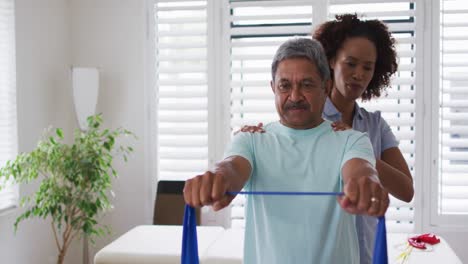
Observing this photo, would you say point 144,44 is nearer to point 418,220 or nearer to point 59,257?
point 59,257

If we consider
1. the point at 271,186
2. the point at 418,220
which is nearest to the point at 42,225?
the point at 418,220

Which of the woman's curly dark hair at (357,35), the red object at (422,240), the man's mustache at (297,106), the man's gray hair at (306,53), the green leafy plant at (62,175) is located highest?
the woman's curly dark hair at (357,35)

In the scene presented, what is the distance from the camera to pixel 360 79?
149cm

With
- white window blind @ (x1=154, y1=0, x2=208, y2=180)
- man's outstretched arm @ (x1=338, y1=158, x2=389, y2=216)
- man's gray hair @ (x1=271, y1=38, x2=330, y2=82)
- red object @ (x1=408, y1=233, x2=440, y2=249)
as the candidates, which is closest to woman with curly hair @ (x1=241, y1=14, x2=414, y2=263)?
man's gray hair @ (x1=271, y1=38, x2=330, y2=82)

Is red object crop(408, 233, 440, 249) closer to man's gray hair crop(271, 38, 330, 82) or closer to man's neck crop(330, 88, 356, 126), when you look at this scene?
man's neck crop(330, 88, 356, 126)

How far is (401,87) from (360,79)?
2.60 metres

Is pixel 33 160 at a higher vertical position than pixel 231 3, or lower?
lower

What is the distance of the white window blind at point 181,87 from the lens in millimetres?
4070

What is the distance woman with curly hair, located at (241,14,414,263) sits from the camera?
4.80ft

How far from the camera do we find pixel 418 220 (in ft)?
12.8

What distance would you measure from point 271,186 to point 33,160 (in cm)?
259

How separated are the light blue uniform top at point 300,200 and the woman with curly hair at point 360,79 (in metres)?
0.28

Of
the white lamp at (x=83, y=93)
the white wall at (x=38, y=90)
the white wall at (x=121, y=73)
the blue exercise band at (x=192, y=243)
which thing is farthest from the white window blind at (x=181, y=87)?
the blue exercise band at (x=192, y=243)

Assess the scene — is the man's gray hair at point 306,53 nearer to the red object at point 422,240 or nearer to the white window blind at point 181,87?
the red object at point 422,240
